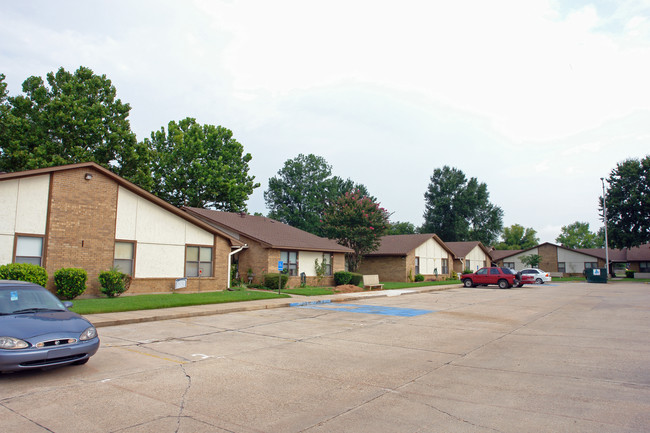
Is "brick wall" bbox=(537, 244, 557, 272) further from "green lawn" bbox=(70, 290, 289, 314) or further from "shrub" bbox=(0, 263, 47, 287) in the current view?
"shrub" bbox=(0, 263, 47, 287)

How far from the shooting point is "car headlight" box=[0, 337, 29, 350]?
6.71 m

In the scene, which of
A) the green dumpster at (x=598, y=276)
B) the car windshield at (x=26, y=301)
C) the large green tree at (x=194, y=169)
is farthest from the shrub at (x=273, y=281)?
the green dumpster at (x=598, y=276)

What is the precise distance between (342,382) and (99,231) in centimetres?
1599

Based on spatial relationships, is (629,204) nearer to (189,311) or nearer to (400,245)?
(400,245)

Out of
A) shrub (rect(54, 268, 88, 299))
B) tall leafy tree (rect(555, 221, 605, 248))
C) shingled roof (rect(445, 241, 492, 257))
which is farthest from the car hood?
tall leafy tree (rect(555, 221, 605, 248))

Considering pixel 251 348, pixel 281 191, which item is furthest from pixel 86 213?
pixel 281 191

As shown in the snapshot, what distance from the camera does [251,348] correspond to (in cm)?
984

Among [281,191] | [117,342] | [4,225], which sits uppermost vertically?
[281,191]

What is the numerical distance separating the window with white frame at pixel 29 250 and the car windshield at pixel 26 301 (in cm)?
1026

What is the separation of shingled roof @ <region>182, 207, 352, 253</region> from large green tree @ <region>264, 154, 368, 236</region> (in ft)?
116

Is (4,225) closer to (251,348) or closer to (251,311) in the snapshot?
(251,311)

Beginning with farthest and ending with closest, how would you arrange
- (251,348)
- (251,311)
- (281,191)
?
(281,191)
(251,311)
(251,348)

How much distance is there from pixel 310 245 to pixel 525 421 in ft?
83.1

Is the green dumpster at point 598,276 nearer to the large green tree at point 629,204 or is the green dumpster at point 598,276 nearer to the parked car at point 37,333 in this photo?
the large green tree at point 629,204
